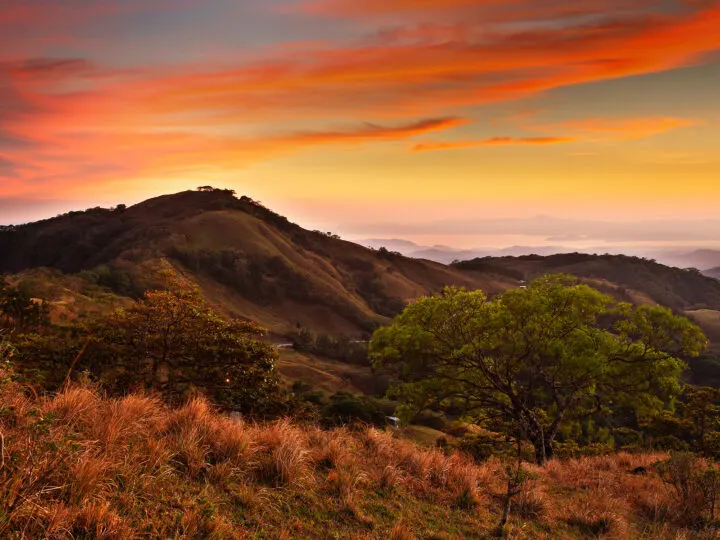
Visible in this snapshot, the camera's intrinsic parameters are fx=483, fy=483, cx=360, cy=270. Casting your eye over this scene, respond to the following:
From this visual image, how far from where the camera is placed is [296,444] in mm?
7270

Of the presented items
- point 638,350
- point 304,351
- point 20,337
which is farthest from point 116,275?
point 638,350

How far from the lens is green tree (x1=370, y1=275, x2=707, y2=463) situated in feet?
67.3

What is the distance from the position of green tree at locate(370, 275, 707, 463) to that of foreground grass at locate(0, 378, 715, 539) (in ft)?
34.8

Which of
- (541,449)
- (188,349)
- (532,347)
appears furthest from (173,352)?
(532,347)

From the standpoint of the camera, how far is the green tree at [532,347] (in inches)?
807

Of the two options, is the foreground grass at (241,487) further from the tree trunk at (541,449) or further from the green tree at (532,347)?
the green tree at (532,347)

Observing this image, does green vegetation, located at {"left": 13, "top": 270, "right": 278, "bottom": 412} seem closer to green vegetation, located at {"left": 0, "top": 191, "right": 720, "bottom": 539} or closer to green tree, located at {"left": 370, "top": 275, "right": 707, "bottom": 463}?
green vegetation, located at {"left": 0, "top": 191, "right": 720, "bottom": 539}

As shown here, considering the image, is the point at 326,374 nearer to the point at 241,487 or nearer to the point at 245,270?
the point at 241,487

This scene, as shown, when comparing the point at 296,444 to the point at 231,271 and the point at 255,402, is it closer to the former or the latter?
the point at 255,402

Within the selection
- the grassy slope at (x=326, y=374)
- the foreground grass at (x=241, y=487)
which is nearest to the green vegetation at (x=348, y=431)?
the foreground grass at (x=241, y=487)

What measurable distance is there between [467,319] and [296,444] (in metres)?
14.3

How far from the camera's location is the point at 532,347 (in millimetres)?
21328

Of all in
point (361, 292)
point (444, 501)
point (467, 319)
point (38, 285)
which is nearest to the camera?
point (444, 501)

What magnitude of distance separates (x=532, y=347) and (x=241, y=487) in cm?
1773
